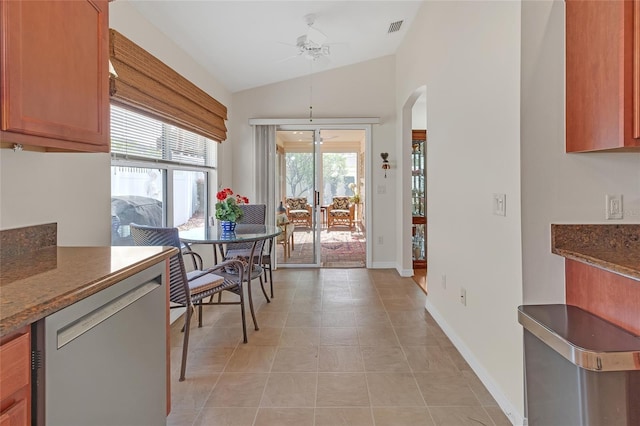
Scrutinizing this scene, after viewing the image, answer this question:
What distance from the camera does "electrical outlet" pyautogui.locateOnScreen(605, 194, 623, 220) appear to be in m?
1.66

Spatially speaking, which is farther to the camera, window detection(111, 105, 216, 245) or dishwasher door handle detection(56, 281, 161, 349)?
window detection(111, 105, 216, 245)

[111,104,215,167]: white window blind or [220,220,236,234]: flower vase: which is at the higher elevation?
[111,104,215,167]: white window blind

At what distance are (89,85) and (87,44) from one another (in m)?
0.17

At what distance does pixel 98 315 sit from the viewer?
1150 mm

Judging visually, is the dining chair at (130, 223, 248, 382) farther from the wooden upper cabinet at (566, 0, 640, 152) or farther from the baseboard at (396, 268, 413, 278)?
the baseboard at (396, 268, 413, 278)

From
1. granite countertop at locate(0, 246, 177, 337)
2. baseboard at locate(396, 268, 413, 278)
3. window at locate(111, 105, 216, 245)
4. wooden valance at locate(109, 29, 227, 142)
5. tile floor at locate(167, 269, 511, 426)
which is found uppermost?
wooden valance at locate(109, 29, 227, 142)

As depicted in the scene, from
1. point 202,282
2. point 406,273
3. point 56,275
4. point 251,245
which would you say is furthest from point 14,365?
point 406,273

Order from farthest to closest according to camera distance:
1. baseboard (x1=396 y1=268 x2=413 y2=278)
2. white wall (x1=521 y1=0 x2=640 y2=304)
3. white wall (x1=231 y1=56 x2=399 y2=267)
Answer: white wall (x1=231 y1=56 x2=399 y2=267)
baseboard (x1=396 y1=268 x2=413 y2=278)
white wall (x1=521 y1=0 x2=640 y2=304)

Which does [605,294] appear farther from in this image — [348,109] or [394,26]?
[348,109]

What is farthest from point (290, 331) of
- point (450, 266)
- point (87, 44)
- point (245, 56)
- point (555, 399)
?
point (245, 56)

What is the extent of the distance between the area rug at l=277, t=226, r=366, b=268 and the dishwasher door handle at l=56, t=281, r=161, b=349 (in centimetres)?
403

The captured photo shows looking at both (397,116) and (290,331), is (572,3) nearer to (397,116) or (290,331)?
(290,331)

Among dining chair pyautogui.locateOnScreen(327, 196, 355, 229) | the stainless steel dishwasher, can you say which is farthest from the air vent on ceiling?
dining chair pyautogui.locateOnScreen(327, 196, 355, 229)

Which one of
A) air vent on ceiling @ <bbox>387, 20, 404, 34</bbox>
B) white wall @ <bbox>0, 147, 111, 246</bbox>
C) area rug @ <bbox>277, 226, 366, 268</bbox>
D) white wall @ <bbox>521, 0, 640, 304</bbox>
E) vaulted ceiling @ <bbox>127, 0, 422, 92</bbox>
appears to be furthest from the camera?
area rug @ <bbox>277, 226, 366, 268</bbox>
